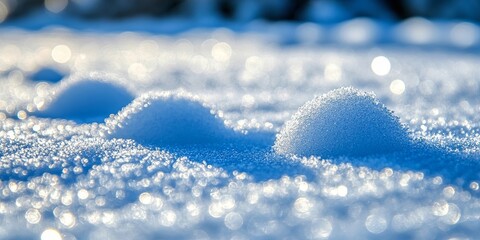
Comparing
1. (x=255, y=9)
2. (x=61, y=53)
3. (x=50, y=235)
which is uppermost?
(x=255, y=9)

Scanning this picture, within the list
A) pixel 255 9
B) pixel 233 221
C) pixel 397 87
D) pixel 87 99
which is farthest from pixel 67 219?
pixel 255 9

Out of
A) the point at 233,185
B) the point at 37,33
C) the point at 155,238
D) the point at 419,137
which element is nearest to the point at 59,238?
the point at 155,238

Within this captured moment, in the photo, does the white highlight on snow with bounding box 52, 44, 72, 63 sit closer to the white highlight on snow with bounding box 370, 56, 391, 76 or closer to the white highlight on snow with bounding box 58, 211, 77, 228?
the white highlight on snow with bounding box 370, 56, 391, 76

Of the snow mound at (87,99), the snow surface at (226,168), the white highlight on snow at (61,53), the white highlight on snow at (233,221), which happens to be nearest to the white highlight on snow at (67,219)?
the snow surface at (226,168)

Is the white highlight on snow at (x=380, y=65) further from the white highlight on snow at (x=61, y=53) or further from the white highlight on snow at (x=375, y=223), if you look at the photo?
the white highlight on snow at (x=375, y=223)

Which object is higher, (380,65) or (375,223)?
(380,65)

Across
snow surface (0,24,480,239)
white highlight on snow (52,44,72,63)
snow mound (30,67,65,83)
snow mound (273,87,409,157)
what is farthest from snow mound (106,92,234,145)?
white highlight on snow (52,44,72,63)

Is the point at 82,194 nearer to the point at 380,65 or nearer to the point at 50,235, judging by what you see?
the point at 50,235

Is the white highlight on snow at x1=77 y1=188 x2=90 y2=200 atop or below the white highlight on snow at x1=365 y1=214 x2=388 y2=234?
atop
